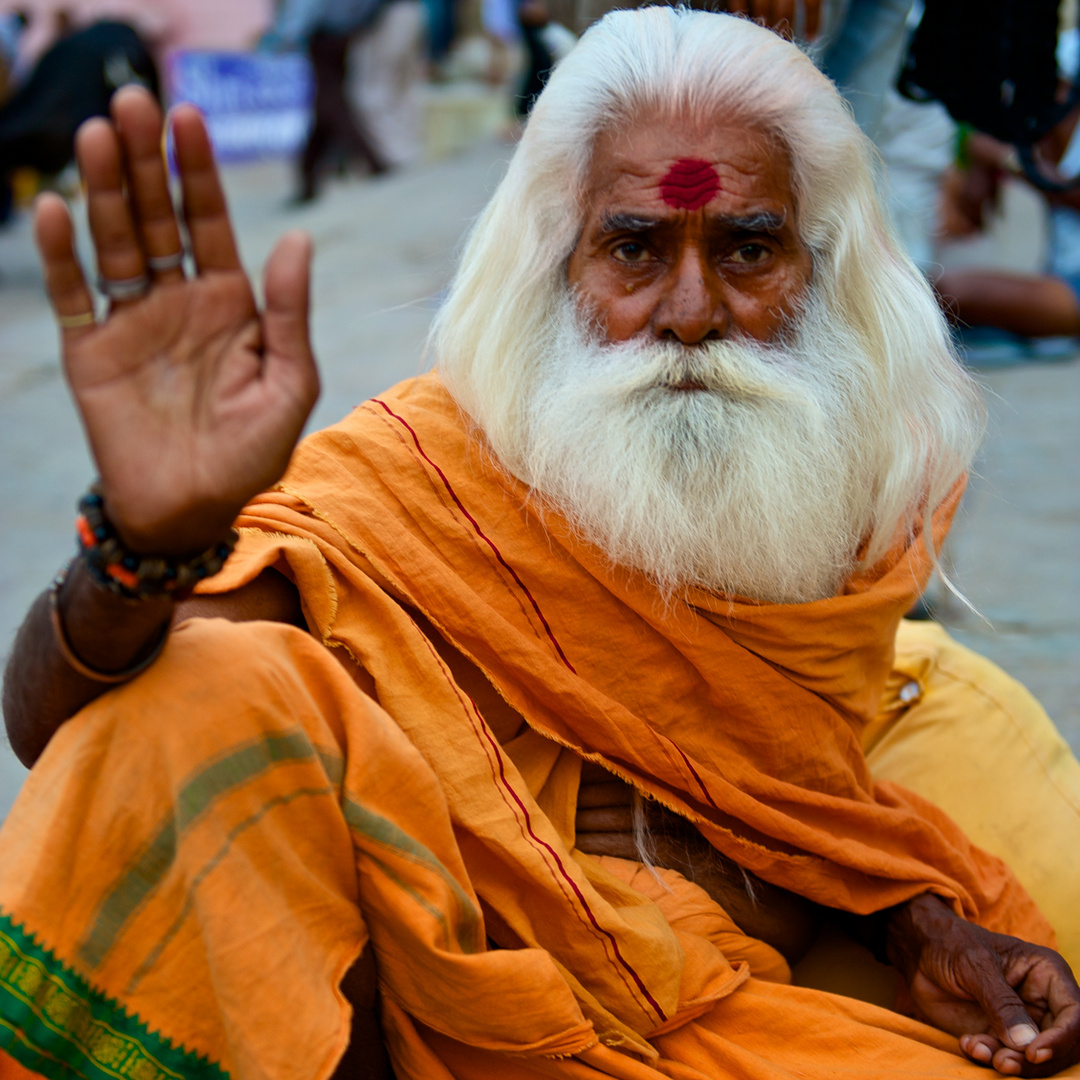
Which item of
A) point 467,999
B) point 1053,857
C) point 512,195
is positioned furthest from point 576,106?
point 1053,857

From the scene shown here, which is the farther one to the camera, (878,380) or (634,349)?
(878,380)

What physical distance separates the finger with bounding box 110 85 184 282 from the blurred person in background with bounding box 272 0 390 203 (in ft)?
31.8

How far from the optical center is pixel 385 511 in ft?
5.96

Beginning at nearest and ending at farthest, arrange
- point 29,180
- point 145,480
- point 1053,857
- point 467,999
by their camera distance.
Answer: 1. point 145,480
2. point 467,999
3. point 1053,857
4. point 29,180

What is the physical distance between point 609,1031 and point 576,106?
1441 millimetres

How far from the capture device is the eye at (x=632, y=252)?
6.49 ft

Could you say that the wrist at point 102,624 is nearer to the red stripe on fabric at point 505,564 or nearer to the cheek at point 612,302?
the red stripe on fabric at point 505,564

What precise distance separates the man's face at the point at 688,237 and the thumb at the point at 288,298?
818 millimetres

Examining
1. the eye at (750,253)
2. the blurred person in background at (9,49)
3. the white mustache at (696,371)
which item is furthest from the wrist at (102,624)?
the blurred person in background at (9,49)

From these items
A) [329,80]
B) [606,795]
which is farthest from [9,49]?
[606,795]

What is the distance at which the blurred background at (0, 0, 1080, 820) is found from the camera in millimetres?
3268

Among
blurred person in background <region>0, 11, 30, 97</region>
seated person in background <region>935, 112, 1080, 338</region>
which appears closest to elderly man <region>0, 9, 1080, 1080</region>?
seated person in background <region>935, 112, 1080, 338</region>

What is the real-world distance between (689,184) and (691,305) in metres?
0.20

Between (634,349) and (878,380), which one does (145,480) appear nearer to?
(634,349)
